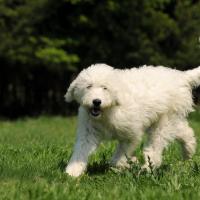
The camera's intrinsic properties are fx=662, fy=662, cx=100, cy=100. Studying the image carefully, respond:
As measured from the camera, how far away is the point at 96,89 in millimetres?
8250

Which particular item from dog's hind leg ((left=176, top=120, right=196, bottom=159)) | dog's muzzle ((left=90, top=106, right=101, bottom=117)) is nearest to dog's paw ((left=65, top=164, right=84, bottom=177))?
dog's muzzle ((left=90, top=106, right=101, bottom=117))

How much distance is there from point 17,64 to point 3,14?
2583mm

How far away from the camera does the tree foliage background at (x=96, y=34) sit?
28.8 metres

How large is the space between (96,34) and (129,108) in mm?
21446

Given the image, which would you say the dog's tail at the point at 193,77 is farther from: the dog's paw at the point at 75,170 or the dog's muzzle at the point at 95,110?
the dog's paw at the point at 75,170

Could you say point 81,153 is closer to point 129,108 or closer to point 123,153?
point 123,153

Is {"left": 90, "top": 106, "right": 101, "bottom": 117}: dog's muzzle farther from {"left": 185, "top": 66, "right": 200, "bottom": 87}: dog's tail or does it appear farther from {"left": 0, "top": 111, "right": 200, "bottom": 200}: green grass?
{"left": 185, "top": 66, "right": 200, "bottom": 87}: dog's tail

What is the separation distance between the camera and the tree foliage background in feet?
94.6

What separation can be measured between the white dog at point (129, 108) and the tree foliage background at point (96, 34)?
1907 centimetres

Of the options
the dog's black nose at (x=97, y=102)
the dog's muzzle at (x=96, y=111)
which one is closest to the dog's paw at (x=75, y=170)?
the dog's muzzle at (x=96, y=111)

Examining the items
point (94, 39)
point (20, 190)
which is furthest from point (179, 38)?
point (20, 190)

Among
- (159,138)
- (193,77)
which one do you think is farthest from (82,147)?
(193,77)

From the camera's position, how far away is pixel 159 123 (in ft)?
31.1

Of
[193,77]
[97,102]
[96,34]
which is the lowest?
[97,102]
